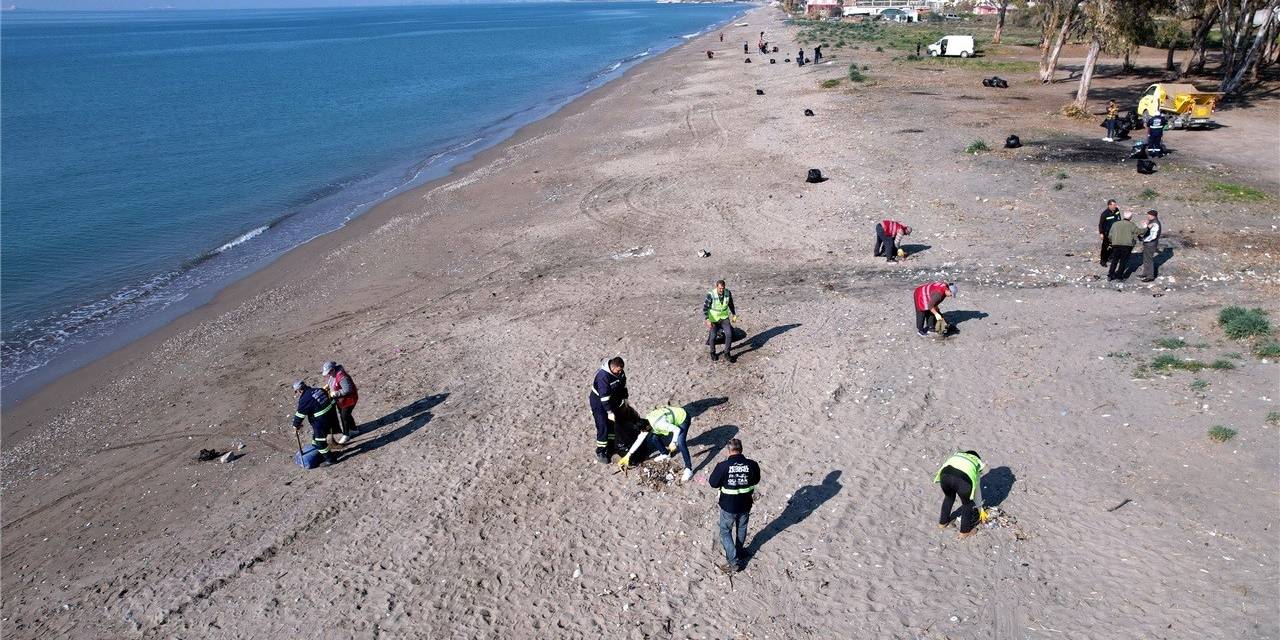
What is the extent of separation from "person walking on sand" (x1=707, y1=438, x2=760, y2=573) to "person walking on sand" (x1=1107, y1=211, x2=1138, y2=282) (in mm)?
11018

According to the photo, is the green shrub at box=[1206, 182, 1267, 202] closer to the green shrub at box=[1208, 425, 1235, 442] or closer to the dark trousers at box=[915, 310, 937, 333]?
the dark trousers at box=[915, 310, 937, 333]

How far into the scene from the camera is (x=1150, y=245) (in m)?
15.4

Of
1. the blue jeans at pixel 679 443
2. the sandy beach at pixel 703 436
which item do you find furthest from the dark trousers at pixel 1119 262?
the blue jeans at pixel 679 443

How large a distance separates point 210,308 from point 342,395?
10990mm

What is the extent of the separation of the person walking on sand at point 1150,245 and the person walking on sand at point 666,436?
36.3 feet

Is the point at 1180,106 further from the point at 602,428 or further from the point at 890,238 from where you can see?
the point at 602,428

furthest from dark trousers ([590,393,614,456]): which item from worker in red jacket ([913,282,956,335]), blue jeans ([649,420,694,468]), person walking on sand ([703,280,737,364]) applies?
worker in red jacket ([913,282,956,335])

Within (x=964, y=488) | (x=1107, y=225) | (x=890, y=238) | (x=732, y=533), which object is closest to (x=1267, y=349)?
(x=1107, y=225)

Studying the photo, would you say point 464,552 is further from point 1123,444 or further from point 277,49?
point 277,49

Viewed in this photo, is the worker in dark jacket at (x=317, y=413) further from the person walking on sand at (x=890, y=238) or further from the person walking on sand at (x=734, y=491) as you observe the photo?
the person walking on sand at (x=890, y=238)

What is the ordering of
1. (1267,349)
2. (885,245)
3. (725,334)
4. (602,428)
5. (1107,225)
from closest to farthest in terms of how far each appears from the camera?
(602,428) → (1267,349) → (725,334) → (1107,225) → (885,245)

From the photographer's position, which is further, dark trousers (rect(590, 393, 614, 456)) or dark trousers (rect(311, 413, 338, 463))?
dark trousers (rect(311, 413, 338, 463))

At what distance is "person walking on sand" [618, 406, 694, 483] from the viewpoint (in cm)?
1057

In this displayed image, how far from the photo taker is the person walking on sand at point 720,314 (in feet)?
44.0
